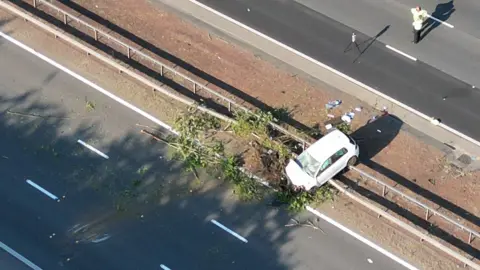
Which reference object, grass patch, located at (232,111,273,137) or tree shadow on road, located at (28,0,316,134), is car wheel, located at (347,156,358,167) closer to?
tree shadow on road, located at (28,0,316,134)

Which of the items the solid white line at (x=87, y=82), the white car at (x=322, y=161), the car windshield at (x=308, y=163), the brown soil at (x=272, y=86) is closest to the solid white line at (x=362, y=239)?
the white car at (x=322, y=161)

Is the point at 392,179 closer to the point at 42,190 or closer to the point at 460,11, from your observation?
the point at 460,11

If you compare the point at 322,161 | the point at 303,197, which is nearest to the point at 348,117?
the point at 322,161

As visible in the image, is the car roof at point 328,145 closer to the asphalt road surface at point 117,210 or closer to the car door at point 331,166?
the car door at point 331,166

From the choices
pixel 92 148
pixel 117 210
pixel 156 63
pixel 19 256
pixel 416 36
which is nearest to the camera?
pixel 19 256

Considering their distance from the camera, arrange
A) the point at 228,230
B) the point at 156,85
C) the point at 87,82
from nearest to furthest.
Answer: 1. the point at 228,230
2. the point at 156,85
3. the point at 87,82

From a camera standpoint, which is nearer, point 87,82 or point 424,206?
point 424,206
